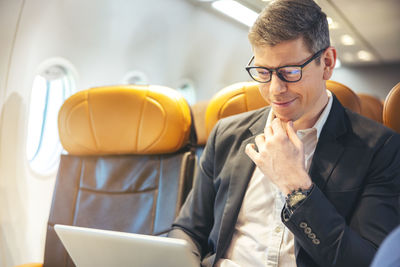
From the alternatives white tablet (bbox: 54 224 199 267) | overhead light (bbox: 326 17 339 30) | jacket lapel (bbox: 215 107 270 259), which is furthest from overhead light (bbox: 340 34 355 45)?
white tablet (bbox: 54 224 199 267)

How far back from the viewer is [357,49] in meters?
2.15

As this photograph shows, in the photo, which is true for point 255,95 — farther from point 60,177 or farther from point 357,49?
point 60,177

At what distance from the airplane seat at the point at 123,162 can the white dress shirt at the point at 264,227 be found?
1.65 ft

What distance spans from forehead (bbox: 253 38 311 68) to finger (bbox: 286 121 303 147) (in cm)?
20

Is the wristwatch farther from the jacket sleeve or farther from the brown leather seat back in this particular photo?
the brown leather seat back

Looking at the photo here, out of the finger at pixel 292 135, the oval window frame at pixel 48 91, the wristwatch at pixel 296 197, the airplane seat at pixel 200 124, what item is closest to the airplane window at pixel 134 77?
the oval window frame at pixel 48 91

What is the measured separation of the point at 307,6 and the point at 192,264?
88 cm

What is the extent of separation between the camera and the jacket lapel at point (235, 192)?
1.47m

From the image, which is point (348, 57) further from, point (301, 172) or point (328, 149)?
point (301, 172)

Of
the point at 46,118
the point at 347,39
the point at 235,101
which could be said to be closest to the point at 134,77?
the point at 46,118

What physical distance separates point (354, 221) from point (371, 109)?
87 cm

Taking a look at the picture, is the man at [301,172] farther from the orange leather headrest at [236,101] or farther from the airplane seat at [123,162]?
the airplane seat at [123,162]

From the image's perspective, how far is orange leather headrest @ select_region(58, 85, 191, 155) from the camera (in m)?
1.99

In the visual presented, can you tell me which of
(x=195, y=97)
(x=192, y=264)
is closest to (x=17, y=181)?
(x=192, y=264)
